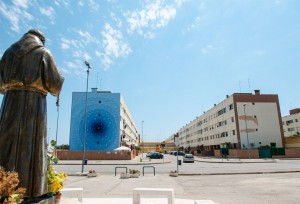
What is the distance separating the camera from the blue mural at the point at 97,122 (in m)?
50.2

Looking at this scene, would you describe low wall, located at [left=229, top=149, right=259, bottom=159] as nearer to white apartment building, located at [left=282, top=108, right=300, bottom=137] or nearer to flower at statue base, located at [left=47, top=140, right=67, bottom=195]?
white apartment building, located at [left=282, top=108, right=300, bottom=137]

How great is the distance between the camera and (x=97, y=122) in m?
51.2

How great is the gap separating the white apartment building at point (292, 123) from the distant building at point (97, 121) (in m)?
55.0

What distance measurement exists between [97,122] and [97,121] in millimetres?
219

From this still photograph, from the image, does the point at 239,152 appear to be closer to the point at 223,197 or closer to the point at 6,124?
the point at 223,197

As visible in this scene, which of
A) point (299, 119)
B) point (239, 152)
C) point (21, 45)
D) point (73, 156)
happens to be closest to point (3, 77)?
point (21, 45)

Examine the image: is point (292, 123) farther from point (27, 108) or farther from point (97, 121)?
point (27, 108)

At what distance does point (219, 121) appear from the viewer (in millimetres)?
63219

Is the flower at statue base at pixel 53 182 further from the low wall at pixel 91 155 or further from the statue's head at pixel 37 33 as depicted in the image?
the low wall at pixel 91 155

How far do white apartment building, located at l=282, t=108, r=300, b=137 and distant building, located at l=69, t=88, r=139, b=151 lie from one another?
55043 millimetres

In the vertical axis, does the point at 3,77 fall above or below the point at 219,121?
below

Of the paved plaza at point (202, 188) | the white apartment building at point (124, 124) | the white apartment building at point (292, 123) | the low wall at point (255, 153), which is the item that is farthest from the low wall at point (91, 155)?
the white apartment building at point (292, 123)

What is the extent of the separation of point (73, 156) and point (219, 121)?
38.3m

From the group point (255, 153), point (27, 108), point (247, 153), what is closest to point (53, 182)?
point (27, 108)
